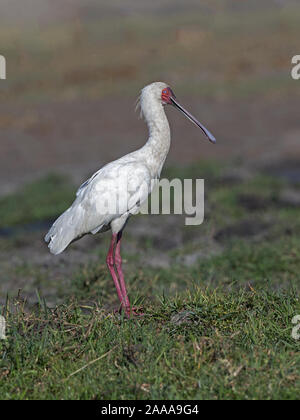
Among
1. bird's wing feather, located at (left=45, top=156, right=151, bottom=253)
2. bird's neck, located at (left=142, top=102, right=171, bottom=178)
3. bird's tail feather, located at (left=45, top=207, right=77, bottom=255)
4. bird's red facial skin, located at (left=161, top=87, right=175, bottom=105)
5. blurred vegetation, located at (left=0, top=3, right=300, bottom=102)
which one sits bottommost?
bird's tail feather, located at (left=45, top=207, right=77, bottom=255)

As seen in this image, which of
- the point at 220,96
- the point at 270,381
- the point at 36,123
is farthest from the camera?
the point at 220,96

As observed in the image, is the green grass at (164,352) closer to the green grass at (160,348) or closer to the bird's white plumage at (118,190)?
the green grass at (160,348)

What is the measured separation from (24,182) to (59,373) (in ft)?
36.2

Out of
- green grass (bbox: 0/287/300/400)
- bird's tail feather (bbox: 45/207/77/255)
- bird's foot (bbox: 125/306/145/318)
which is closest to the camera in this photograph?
green grass (bbox: 0/287/300/400)

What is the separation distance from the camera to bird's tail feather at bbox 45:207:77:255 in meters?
5.93

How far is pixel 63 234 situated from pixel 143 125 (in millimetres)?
13004

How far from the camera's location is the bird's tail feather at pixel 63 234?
19.4 feet

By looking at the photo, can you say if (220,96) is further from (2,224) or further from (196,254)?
(196,254)

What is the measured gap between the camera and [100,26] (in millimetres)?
30031

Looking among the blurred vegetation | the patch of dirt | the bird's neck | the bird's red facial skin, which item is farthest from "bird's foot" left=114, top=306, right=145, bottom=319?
the blurred vegetation

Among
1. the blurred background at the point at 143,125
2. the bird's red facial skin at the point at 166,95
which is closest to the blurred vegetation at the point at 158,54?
the blurred background at the point at 143,125

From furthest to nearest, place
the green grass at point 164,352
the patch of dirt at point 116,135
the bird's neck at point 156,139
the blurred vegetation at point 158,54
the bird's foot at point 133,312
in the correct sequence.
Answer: the blurred vegetation at point 158,54
the patch of dirt at point 116,135
the bird's neck at point 156,139
the bird's foot at point 133,312
the green grass at point 164,352

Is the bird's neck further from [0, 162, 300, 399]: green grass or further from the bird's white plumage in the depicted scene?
[0, 162, 300, 399]: green grass

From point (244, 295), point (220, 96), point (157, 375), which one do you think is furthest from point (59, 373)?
point (220, 96)
